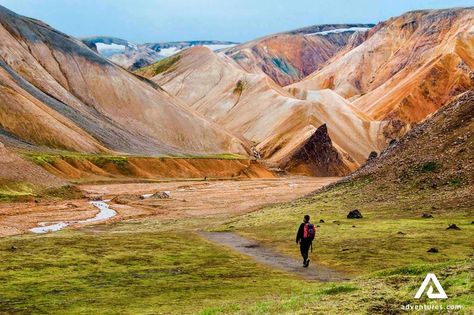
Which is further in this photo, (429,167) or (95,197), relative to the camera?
(95,197)

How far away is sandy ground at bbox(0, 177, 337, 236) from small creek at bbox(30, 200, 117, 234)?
89 centimetres

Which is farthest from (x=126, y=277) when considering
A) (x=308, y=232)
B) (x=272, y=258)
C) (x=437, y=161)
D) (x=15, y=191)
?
(x=15, y=191)

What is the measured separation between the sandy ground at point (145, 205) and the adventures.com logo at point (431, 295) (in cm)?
4810

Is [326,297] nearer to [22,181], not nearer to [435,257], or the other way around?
[435,257]

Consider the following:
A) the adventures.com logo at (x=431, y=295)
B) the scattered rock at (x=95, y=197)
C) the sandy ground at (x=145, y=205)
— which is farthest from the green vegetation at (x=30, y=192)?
the adventures.com logo at (x=431, y=295)

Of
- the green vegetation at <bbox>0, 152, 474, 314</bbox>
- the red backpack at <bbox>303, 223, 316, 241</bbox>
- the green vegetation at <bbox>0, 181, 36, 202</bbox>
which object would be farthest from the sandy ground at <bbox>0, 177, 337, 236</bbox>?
the red backpack at <bbox>303, 223, 316, 241</bbox>

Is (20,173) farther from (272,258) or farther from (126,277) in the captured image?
(126,277)

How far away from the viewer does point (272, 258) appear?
39062 millimetres

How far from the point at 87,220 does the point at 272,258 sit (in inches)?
1641

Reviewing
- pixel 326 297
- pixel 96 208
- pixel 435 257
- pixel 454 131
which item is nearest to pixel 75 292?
pixel 326 297

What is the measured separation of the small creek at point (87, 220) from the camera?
66369 mm

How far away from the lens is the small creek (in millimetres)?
66369

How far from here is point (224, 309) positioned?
22.9 metres

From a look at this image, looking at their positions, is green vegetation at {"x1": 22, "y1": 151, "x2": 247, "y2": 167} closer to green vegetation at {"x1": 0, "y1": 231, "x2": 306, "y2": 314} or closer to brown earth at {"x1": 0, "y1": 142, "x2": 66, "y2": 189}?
brown earth at {"x1": 0, "y1": 142, "x2": 66, "y2": 189}
